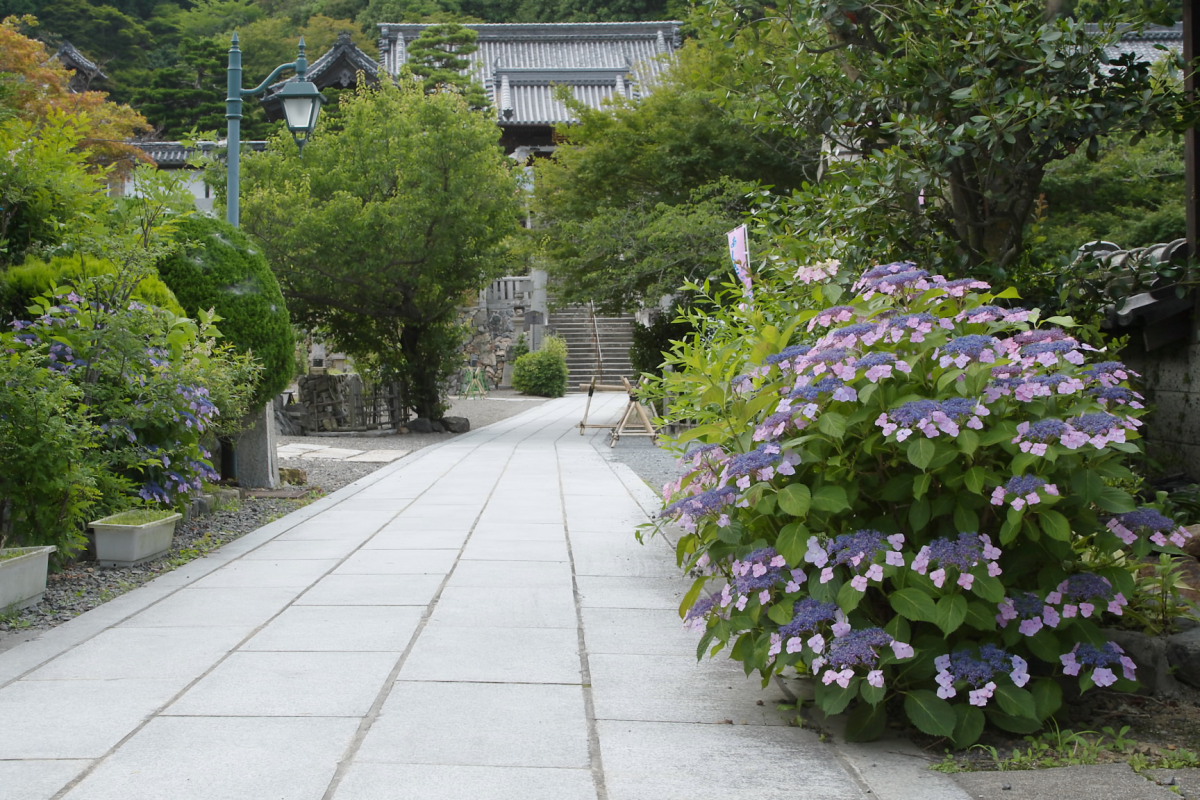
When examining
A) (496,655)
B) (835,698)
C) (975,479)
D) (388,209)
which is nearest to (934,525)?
(975,479)

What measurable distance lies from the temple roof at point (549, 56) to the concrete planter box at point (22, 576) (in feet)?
94.2

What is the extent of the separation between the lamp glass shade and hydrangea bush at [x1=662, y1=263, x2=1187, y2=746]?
8.92 m

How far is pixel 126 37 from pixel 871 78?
32.3 m

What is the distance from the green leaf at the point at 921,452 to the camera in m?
2.99

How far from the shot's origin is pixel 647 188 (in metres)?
16.6

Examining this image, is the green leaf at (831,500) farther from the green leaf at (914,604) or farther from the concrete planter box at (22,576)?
the concrete planter box at (22,576)

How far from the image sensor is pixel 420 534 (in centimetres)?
715

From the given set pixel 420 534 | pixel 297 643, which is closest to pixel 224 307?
pixel 420 534

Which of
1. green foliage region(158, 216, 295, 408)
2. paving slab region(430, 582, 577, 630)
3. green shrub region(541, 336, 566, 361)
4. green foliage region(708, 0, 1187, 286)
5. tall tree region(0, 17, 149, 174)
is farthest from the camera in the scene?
green shrub region(541, 336, 566, 361)

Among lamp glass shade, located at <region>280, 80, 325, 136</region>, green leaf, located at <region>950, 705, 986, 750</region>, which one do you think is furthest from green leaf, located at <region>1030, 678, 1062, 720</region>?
lamp glass shade, located at <region>280, 80, 325, 136</region>

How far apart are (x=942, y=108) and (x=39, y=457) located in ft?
15.6

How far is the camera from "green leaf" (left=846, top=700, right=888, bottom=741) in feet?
10.5

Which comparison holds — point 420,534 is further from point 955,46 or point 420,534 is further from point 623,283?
point 623,283

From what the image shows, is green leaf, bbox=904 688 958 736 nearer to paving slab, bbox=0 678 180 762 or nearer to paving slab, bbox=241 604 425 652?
paving slab, bbox=241 604 425 652
